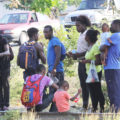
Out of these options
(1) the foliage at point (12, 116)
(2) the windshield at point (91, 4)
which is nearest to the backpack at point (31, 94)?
(1) the foliage at point (12, 116)

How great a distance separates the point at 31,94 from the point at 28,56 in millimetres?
807

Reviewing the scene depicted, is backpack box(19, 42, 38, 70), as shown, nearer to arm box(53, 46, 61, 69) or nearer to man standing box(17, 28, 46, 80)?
man standing box(17, 28, 46, 80)

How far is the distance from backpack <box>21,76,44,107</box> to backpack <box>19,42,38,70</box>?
50cm

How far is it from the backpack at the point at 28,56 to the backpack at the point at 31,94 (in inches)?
19.5

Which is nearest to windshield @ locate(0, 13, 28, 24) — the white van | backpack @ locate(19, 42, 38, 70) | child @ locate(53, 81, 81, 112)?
the white van

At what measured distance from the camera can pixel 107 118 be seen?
582cm

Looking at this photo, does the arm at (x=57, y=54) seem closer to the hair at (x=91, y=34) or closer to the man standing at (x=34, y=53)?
the man standing at (x=34, y=53)

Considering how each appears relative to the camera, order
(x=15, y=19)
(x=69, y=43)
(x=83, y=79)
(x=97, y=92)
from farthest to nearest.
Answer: (x=15, y=19)
(x=69, y=43)
(x=83, y=79)
(x=97, y=92)

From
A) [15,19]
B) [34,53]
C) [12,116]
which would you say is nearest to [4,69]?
[34,53]

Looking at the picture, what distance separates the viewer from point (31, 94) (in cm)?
637

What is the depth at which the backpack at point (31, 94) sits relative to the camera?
637 centimetres

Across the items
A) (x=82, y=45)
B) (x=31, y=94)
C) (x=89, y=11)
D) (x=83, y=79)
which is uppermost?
(x=89, y=11)

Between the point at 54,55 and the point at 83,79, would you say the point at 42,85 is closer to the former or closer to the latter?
the point at 54,55

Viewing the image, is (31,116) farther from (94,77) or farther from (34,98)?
(94,77)
